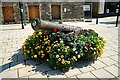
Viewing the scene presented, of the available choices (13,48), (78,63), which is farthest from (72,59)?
(13,48)

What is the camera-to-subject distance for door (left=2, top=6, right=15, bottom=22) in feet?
47.1

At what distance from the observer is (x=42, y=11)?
1498cm

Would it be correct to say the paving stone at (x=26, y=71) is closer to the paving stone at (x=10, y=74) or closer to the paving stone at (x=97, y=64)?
the paving stone at (x=10, y=74)

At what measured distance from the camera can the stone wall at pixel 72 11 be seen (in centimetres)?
1555

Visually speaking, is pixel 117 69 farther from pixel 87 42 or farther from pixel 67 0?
pixel 67 0

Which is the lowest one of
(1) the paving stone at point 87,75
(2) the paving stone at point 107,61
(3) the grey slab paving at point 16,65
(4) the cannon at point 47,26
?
(1) the paving stone at point 87,75

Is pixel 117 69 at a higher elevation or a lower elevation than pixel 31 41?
lower

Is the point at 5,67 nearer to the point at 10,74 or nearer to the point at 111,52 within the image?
the point at 10,74

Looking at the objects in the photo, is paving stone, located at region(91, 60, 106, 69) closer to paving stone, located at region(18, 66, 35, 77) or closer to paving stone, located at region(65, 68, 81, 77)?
paving stone, located at region(65, 68, 81, 77)

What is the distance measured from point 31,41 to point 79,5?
11983mm

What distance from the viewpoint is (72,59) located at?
165 inches

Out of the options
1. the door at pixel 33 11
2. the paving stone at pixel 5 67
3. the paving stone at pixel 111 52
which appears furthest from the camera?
the door at pixel 33 11

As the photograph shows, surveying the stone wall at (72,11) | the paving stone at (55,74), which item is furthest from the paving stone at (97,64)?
the stone wall at (72,11)

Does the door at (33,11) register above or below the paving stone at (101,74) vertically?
above
